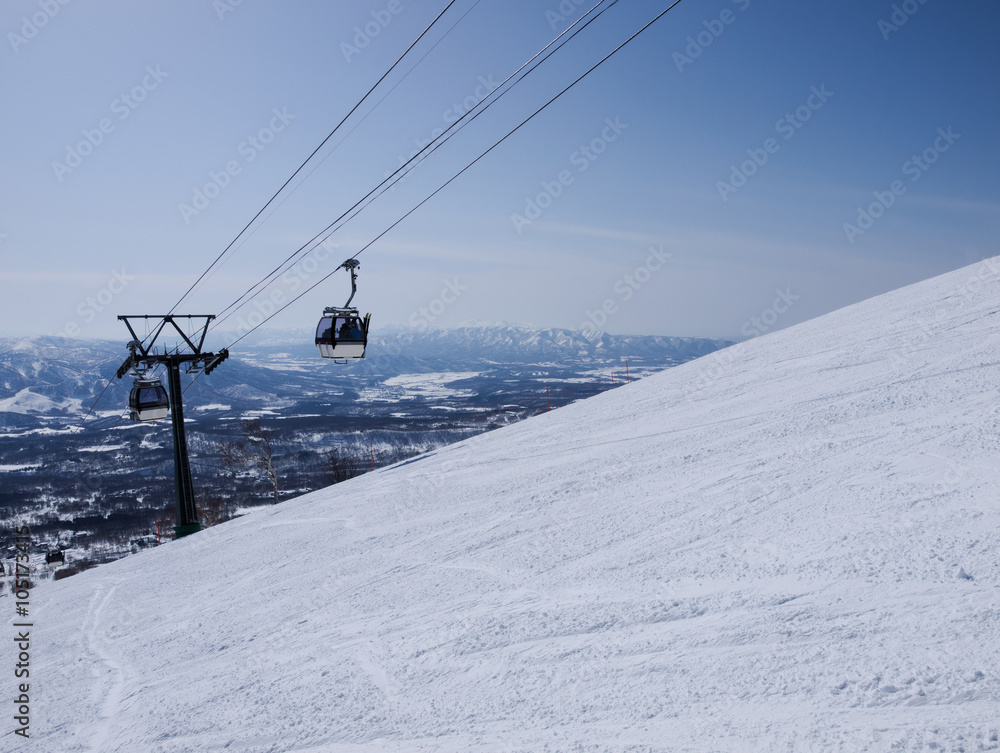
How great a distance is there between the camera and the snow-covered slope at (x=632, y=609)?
2.78 meters

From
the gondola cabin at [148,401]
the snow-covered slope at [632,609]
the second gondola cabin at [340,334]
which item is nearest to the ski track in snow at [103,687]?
the snow-covered slope at [632,609]

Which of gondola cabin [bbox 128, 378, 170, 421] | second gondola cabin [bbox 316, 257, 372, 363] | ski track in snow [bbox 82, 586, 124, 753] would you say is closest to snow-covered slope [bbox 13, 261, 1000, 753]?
ski track in snow [bbox 82, 586, 124, 753]

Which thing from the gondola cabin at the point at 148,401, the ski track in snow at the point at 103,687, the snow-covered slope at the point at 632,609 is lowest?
the ski track in snow at the point at 103,687

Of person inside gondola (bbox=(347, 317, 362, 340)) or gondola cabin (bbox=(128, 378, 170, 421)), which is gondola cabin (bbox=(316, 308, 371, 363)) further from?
gondola cabin (bbox=(128, 378, 170, 421))

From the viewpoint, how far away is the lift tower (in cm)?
1541

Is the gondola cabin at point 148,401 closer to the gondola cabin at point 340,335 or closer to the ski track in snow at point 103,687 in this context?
the gondola cabin at point 340,335

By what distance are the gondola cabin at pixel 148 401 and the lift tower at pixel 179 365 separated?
1.13ft

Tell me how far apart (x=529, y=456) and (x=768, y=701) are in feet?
22.0

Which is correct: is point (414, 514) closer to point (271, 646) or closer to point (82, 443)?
point (271, 646)

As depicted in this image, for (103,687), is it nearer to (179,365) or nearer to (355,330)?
(355,330)

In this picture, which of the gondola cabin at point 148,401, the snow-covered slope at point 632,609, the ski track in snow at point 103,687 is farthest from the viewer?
the gondola cabin at point 148,401

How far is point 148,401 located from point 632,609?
51.1 ft

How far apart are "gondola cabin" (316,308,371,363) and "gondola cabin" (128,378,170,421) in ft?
19.3

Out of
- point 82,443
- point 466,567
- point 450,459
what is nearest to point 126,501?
point 82,443
